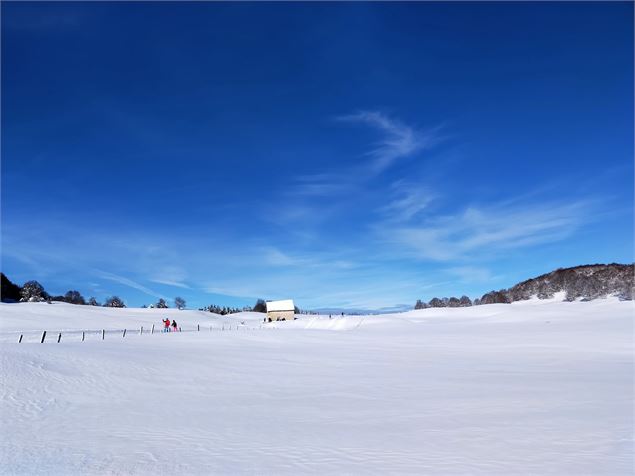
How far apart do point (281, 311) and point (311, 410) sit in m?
87.9

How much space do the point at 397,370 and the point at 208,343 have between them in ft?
62.2

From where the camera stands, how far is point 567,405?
50.0 ft

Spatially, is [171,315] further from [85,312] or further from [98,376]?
[98,376]

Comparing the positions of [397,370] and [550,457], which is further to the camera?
[397,370]

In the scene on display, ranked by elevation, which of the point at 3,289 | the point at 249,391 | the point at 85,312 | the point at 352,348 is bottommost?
the point at 249,391

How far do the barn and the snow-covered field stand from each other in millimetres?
Answer: 66006

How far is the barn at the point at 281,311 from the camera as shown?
100312 millimetres

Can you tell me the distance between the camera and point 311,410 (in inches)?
619

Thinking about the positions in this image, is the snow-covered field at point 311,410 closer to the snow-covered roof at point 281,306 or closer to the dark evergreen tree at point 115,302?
the snow-covered roof at point 281,306

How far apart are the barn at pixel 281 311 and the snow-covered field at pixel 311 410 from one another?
6601 centimetres

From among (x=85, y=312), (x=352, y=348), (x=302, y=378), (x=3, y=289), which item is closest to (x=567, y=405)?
(x=302, y=378)

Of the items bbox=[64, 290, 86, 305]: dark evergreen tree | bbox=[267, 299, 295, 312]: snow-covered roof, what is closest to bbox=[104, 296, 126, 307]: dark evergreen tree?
bbox=[64, 290, 86, 305]: dark evergreen tree

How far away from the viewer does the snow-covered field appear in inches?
396

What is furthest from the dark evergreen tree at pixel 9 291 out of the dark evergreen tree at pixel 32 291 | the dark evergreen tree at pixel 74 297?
the dark evergreen tree at pixel 74 297
